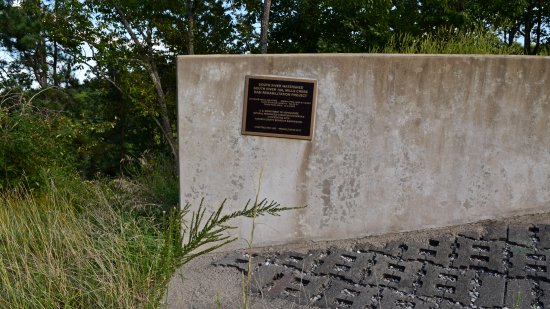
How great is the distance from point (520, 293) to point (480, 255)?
73 cm

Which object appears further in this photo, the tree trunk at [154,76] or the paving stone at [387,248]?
the tree trunk at [154,76]

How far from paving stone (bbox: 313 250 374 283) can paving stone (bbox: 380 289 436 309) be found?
0.37 metres

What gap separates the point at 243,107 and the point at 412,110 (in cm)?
178

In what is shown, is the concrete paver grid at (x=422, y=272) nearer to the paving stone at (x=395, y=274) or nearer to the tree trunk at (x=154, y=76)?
the paving stone at (x=395, y=274)

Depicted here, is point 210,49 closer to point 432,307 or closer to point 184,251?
point 432,307

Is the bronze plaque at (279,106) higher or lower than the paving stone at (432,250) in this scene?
higher

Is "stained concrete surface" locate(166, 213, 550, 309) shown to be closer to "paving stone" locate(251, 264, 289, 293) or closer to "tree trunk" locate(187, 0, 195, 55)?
"paving stone" locate(251, 264, 289, 293)

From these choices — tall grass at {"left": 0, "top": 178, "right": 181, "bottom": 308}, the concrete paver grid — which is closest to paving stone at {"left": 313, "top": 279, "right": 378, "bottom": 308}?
the concrete paver grid

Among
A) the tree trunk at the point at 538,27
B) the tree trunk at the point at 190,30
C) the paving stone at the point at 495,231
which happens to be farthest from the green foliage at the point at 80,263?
the tree trunk at the point at 538,27

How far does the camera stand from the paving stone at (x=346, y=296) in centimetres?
481

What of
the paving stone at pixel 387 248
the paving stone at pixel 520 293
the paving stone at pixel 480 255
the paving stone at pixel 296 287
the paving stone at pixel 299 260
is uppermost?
the paving stone at pixel 480 255

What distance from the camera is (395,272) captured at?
17.2 ft

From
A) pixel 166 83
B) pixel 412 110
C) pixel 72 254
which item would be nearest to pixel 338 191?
pixel 412 110

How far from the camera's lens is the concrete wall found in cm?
586
